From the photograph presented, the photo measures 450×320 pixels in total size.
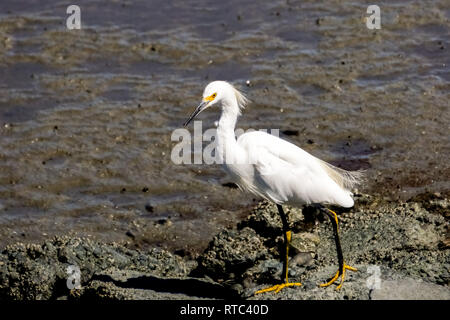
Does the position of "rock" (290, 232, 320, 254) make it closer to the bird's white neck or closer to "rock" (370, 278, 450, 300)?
the bird's white neck

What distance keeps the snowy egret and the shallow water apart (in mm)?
1852

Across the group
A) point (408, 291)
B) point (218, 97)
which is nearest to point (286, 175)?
point (218, 97)

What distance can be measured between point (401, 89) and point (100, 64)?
173 inches

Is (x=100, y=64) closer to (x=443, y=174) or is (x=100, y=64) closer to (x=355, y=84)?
(x=355, y=84)

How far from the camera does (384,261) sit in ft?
22.0

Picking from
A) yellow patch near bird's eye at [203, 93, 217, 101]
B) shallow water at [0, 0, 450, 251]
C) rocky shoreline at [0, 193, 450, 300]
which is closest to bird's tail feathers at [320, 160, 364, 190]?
rocky shoreline at [0, 193, 450, 300]

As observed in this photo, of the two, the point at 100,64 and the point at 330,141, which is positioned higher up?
the point at 100,64

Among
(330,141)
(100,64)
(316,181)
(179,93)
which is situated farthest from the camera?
(100,64)

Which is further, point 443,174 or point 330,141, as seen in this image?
point 330,141

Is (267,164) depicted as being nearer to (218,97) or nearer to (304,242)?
(218,97)

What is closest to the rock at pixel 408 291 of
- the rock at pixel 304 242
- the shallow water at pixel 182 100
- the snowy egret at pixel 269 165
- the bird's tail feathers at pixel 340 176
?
the snowy egret at pixel 269 165

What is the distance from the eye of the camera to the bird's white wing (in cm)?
655

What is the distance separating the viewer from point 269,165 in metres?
6.54
